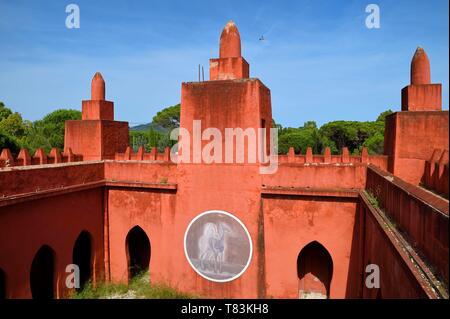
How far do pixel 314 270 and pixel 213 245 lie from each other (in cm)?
322

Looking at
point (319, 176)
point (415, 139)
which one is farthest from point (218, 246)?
point (415, 139)

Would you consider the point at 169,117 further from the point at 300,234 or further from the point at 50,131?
the point at 300,234

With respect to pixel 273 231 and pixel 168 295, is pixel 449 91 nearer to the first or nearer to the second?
pixel 273 231

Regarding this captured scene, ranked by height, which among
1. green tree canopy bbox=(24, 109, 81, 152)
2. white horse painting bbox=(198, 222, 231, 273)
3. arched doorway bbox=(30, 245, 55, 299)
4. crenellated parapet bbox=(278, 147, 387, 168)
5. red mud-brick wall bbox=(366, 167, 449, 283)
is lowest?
arched doorway bbox=(30, 245, 55, 299)

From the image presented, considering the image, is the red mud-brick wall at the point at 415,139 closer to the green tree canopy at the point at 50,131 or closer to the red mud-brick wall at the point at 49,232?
the red mud-brick wall at the point at 49,232

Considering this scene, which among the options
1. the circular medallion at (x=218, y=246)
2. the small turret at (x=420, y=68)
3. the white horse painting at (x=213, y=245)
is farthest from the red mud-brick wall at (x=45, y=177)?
the small turret at (x=420, y=68)

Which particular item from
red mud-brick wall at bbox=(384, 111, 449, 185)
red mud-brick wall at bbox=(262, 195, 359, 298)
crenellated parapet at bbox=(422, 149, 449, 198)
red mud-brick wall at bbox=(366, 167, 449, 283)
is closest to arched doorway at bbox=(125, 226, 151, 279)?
red mud-brick wall at bbox=(262, 195, 359, 298)

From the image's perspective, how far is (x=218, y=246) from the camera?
32.6ft

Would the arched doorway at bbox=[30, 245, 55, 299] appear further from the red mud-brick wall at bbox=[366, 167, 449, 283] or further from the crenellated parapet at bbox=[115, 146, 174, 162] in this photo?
the red mud-brick wall at bbox=[366, 167, 449, 283]

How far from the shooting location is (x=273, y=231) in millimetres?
9648

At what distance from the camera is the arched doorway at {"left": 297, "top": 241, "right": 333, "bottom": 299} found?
1041cm

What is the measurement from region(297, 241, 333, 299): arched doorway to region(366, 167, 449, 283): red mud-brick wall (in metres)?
4.63
